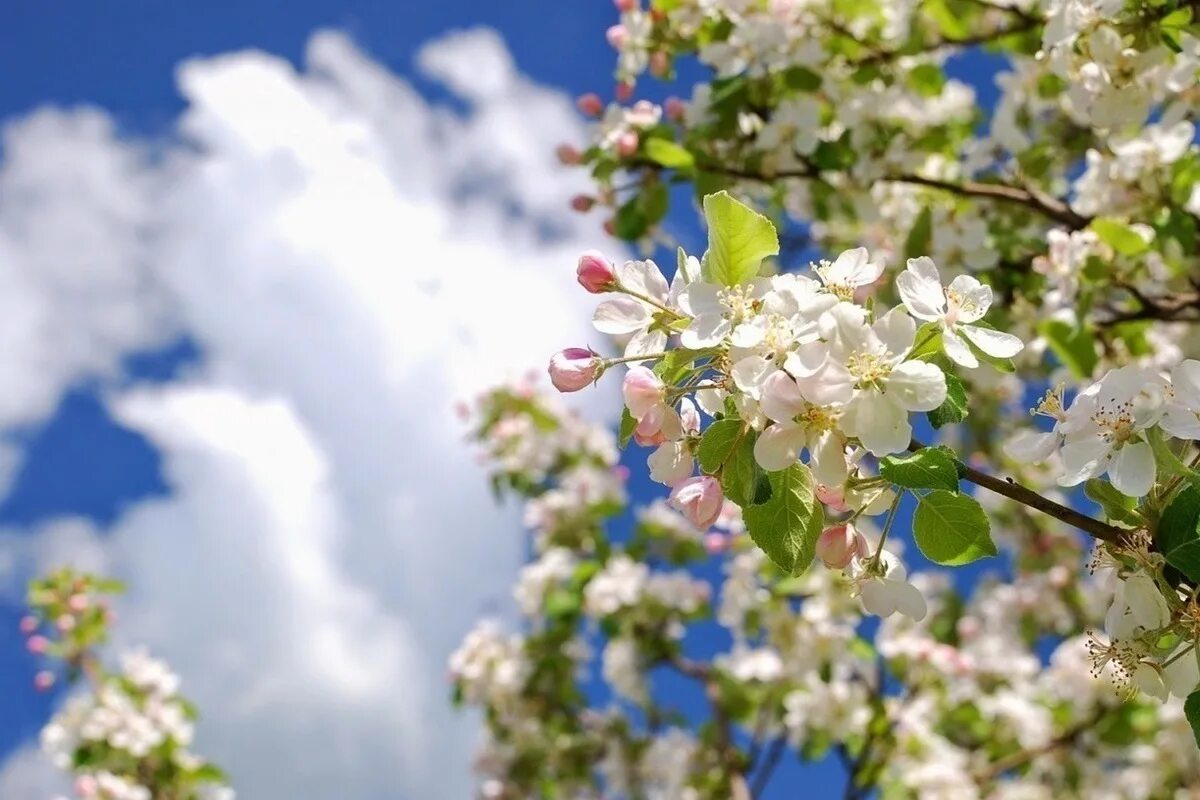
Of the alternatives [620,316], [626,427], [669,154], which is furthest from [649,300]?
[669,154]

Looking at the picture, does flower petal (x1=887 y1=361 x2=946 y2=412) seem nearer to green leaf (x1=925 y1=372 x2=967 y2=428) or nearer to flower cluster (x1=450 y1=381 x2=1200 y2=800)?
green leaf (x1=925 y1=372 x2=967 y2=428)

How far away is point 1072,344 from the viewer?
2703 mm

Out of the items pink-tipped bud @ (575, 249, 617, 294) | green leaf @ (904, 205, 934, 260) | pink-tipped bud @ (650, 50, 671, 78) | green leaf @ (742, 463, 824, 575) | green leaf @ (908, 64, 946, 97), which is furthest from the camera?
green leaf @ (908, 64, 946, 97)

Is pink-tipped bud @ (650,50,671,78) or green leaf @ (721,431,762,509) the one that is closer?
green leaf @ (721,431,762,509)

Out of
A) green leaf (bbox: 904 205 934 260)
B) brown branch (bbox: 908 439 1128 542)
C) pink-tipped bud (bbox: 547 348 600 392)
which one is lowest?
brown branch (bbox: 908 439 1128 542)

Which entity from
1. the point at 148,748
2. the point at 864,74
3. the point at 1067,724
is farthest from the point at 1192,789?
the point at 148,748

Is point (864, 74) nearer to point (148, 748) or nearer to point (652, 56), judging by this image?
point (652, 56)

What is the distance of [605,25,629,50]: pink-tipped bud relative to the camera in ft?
10.4

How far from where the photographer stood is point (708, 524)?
4.07ft

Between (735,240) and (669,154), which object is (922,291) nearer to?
(735,240)

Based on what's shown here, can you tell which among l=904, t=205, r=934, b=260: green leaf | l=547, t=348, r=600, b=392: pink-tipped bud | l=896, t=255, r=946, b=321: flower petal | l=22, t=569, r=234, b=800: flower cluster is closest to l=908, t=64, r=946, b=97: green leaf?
l=904, t=205, r=934, b=260: green leaf

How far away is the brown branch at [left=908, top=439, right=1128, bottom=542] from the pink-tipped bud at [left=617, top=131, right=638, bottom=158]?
188 cm

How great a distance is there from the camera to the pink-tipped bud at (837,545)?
1.24m

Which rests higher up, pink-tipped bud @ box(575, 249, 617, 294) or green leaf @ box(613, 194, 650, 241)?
green leaf @ box(613, 194, 650, 241)
